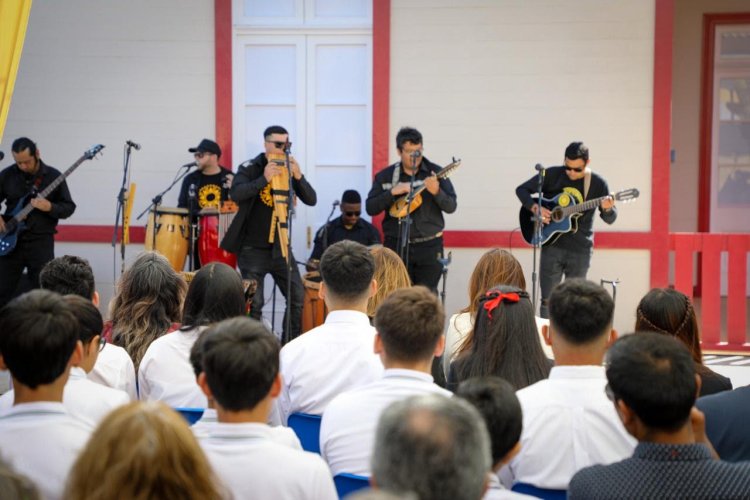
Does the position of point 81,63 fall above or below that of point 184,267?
above

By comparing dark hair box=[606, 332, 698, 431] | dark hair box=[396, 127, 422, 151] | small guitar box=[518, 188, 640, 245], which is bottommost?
dark hair box=[606, 332, 698, 431]

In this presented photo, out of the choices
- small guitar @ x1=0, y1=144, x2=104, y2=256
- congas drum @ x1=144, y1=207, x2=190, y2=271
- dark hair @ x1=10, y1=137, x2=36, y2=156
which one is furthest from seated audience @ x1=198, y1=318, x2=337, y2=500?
dark hair @ x1=10, y1=137, x2=36, y2=156

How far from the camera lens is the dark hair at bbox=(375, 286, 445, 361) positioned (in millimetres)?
2717

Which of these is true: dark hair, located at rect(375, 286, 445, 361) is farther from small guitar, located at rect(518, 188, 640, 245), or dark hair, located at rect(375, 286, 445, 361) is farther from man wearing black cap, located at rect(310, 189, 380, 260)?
man wearing black cap, located at rect(310, 189, 380, 260)

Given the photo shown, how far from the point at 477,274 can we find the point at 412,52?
423 centimetres

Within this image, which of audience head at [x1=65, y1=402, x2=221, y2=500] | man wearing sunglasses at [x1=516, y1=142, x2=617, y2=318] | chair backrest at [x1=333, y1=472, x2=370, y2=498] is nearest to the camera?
audience head at [x1=65, y1=402, x2=221, y2=500]

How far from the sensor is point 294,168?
703 cm

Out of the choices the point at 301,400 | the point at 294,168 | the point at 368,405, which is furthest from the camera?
the point at 294,168

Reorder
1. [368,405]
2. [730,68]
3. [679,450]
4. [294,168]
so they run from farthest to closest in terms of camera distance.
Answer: [730,68] < [294,168] < [368,405] < [679,450]

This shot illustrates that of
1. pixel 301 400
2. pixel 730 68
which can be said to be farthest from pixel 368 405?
pixel 730 68

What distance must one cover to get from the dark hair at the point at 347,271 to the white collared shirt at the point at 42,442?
146cm

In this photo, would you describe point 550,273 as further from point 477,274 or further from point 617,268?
point 477,274

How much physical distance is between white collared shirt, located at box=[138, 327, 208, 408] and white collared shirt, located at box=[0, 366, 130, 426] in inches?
23.7

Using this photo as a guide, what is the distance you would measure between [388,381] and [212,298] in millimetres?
1148
